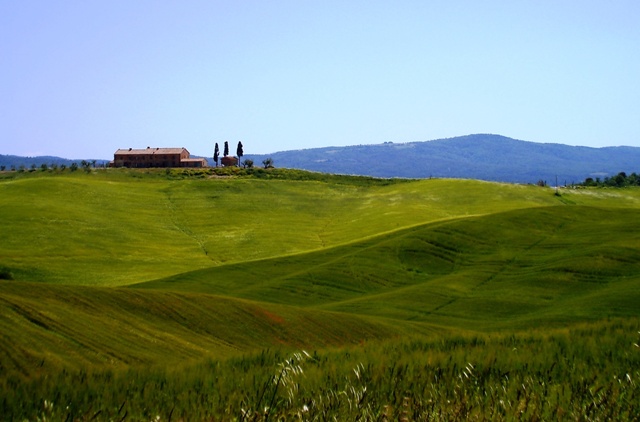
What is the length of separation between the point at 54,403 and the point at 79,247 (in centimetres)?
7553

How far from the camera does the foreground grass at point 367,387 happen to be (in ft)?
29.3

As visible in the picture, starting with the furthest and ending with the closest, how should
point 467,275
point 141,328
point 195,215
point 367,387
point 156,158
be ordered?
point 156,158 → point 195,215 → point 467,275 → point 141,328 → point 367,387

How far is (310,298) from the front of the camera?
2232 inches

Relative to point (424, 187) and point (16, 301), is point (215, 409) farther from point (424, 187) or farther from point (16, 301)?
point (424, 187)

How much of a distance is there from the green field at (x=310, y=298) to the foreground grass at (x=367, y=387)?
0.04 m

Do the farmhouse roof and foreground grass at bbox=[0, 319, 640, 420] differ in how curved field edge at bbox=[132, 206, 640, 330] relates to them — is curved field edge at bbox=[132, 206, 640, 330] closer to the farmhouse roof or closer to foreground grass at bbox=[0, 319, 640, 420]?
foreground grass at bbox=[0, 319, 640, 420]

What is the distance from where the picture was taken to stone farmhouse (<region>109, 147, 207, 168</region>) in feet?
617

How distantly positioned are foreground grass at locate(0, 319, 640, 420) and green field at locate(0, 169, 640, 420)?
1.7 inches

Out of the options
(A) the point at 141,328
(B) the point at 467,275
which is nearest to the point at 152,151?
(B) the point at 467,275

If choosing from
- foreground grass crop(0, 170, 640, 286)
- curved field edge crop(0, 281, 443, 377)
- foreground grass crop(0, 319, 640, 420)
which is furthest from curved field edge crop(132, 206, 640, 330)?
foreground grass crop(0, 319, 640, 420)

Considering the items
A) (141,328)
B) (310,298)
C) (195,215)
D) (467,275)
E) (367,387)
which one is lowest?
(310,298)

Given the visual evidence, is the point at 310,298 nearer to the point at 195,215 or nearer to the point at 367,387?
the point at 367,387

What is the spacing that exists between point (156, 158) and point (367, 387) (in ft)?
614

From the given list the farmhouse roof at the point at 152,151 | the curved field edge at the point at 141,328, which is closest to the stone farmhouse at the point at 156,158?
the farmhouse roof at the point at 152,151
